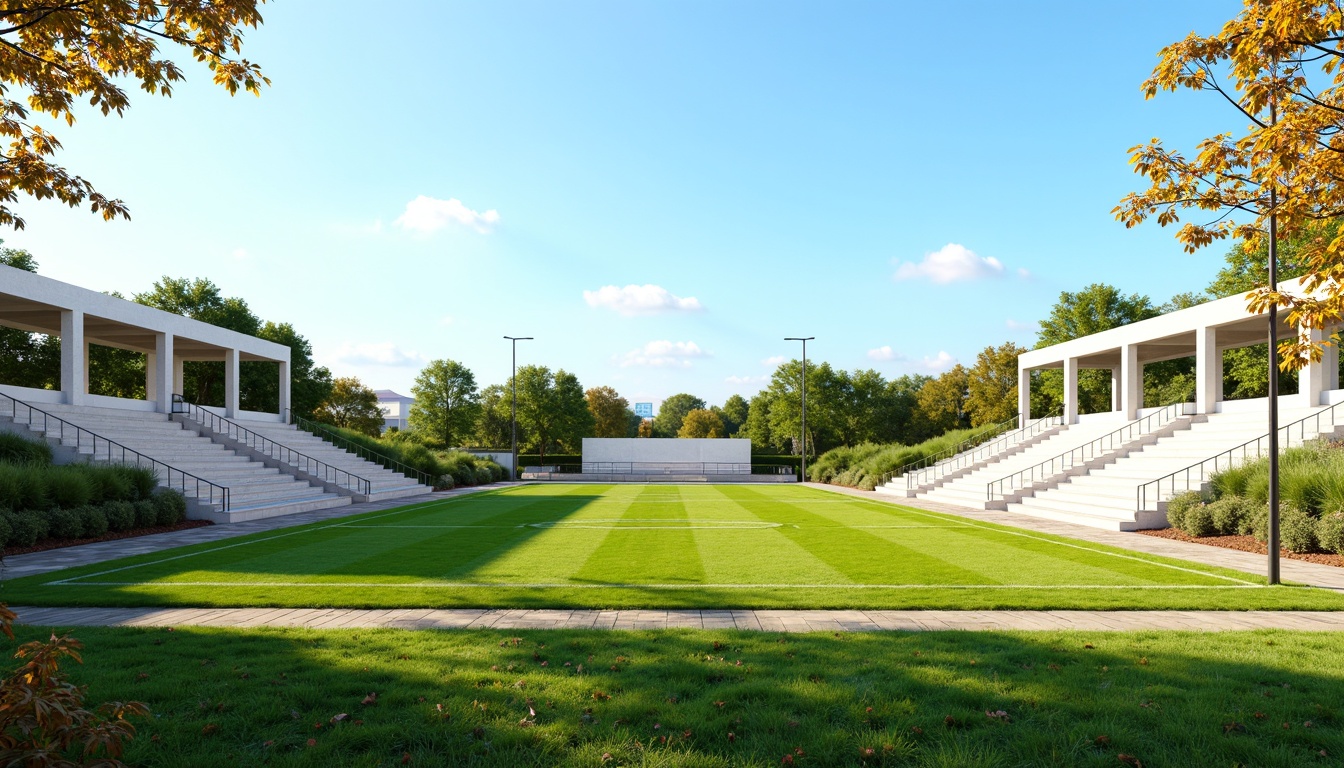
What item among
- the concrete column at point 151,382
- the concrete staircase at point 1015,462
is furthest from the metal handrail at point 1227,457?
the concrete column at point 151,382

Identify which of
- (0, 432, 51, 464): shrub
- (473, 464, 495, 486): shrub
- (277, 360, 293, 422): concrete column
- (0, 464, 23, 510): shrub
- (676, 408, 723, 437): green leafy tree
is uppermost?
(277, 360, 293, 422): concrete column

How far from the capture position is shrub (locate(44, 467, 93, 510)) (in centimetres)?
1491

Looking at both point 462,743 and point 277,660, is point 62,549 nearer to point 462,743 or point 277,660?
point 277,660

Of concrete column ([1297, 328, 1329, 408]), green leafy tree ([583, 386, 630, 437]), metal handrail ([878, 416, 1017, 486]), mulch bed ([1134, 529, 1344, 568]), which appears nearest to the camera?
mulch bed ([1134, 529, 1344, 568])

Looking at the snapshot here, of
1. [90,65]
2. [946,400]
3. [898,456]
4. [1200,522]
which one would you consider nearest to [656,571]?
[90,65]

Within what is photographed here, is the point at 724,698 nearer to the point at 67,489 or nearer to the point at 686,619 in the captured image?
the point at 686,619

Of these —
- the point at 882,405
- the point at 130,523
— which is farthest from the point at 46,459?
the point at 882,405

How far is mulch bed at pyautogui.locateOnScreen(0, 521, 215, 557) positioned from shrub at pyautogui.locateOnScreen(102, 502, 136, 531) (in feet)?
0.48

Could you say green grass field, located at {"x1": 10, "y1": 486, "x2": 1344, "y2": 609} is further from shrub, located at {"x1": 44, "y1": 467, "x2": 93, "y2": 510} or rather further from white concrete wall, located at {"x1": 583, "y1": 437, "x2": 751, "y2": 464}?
white concrete wall, located at {"x1": 583, "y1": 437, "x2": 751, "y2": 464}

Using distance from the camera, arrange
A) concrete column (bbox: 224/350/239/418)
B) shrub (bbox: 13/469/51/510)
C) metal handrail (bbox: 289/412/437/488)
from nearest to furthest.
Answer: shrub (bbox: 13/469/51/510) < concrete column (bbox: 224/350/239/418) < metal handrail (bbox: 289/412/437/488)

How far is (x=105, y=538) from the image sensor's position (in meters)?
15.0

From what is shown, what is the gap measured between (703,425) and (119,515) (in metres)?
91.0

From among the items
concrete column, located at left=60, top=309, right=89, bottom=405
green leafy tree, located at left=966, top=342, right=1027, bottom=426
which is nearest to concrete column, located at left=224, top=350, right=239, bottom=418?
concrete column, located at left=60, top=309, right=89, bottom=405

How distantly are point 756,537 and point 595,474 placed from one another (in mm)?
39110
